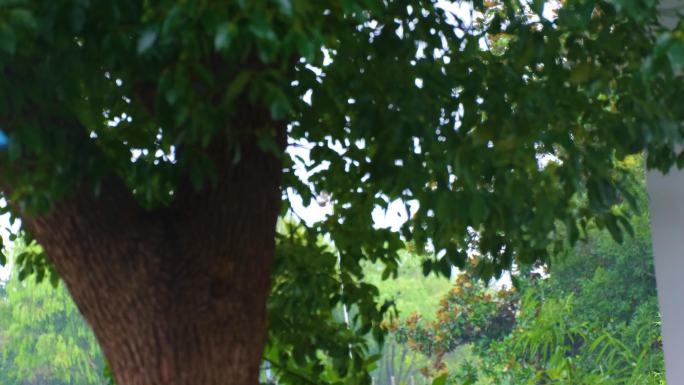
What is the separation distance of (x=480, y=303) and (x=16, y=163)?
10.5 metres

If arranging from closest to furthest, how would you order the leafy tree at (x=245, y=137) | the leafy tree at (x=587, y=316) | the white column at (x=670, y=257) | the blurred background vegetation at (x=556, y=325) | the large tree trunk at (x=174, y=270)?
the leafy tree at (x=245, y=137) → the large tree trunk at (x=174, y=270) → the white column at (x=670, y=257) → the blurred background vegetation at (x=556, y=325) → the leafy tree at (x=587, y=316)

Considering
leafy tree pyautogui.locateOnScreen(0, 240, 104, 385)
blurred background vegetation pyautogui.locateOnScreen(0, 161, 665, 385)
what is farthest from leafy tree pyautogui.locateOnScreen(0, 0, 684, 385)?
leafy tree pyautogui.locateOnScreen(0, 240, 104, 385)

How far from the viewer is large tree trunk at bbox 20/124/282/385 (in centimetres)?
329

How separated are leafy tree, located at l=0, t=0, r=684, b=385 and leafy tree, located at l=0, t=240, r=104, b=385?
12269 millimetres

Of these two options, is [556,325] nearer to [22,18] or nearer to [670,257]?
[670,257]

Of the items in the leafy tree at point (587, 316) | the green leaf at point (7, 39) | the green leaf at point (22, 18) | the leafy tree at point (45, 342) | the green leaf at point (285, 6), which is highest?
the leafy tree at point (45, 342)

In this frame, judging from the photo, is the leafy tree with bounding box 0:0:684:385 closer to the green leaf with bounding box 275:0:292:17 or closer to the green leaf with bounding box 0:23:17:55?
the green leaf with bounding box 0:23:17:55

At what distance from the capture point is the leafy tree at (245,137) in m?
2.89

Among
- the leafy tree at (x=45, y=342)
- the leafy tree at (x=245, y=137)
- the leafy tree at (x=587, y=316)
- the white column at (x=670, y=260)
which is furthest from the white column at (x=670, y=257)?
the leafy tree at (x=45, y=342)

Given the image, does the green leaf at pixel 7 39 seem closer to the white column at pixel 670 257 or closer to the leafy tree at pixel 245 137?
the leafy tree at pixel 245 137

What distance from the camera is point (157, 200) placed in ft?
12.2

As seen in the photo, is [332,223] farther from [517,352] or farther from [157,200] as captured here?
[517,352]

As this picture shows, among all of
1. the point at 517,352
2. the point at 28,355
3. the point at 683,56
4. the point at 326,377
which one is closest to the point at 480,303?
the point at 517,352

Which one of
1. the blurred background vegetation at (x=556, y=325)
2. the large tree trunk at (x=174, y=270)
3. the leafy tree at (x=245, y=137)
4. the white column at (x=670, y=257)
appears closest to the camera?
the leafy tree at (x=245, y=137)
